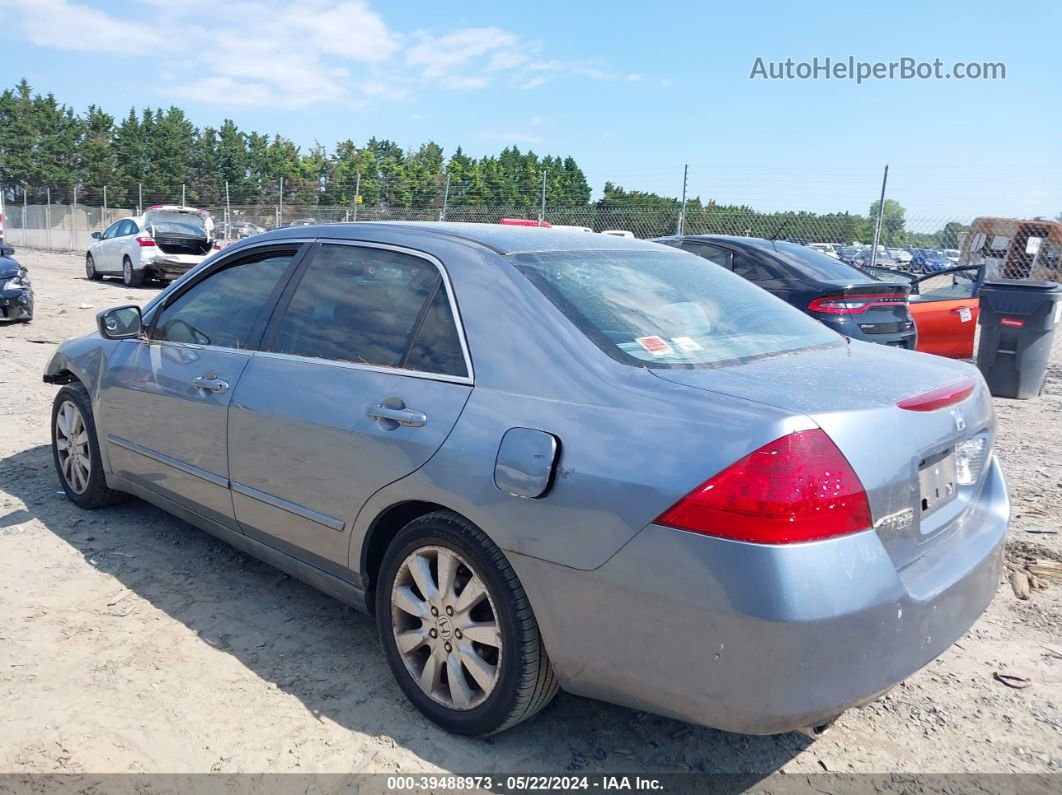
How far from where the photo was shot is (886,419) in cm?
222

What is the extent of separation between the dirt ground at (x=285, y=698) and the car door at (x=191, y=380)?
429mm

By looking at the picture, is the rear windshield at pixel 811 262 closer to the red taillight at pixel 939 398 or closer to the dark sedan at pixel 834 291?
the dark sedan at pixel 834 291

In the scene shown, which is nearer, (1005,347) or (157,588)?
(157,588)

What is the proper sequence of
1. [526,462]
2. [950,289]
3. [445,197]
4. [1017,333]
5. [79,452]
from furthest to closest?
[445,197] < [950,289] < [1017,333] < [79,452] < [526,462]

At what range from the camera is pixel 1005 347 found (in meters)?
8.76

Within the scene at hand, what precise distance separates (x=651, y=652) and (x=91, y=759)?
1.75 metres

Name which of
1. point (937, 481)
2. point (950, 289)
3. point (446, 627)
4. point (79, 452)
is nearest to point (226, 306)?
point (79, 452)

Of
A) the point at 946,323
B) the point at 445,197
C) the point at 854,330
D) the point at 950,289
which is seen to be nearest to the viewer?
the point at 854,330

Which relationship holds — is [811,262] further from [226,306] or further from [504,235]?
[226,306]

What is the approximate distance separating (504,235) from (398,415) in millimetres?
853

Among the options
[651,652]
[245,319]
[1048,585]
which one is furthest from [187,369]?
[1048,585]

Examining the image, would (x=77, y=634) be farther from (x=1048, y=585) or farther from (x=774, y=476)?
(x=1048, y=585)

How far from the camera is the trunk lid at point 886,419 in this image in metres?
2.14

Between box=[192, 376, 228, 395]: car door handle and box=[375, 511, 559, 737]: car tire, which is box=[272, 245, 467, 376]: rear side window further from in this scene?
box=[375, 511, 559, 737]: car tire
